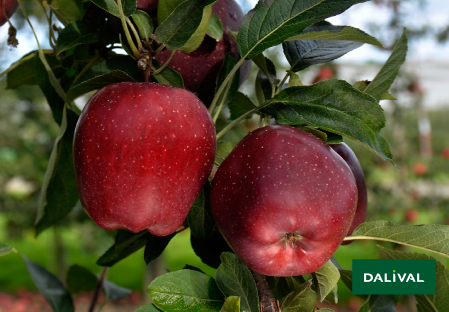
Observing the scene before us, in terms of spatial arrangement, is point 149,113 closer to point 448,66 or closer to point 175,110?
point 175,110

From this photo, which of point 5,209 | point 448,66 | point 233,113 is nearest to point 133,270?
point 5,209

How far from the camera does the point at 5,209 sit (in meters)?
3.34

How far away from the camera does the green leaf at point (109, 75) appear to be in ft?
1.50

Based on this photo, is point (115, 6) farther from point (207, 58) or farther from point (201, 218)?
point (201, 218)

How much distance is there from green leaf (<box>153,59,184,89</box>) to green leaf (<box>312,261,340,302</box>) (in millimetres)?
292

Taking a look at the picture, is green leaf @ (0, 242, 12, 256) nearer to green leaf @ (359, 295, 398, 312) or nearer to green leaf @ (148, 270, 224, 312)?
green leaf @ (148, 270, 224, 312)

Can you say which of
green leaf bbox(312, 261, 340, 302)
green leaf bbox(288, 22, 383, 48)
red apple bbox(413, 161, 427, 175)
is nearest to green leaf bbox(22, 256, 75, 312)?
green leaf bbox(312, 261, 340, 302)

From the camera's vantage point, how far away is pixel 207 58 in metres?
0.56

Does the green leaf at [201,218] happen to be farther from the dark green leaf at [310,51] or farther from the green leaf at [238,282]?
the dark green leaf at [310,51]

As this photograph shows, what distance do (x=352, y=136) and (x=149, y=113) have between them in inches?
8.6

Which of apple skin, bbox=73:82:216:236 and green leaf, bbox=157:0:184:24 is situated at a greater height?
green leaf, bbox=157:0:184:24

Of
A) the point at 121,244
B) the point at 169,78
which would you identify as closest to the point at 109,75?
the point at 169,78

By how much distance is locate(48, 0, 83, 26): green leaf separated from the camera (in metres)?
0.58

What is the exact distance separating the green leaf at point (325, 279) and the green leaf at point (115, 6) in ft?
1.26
